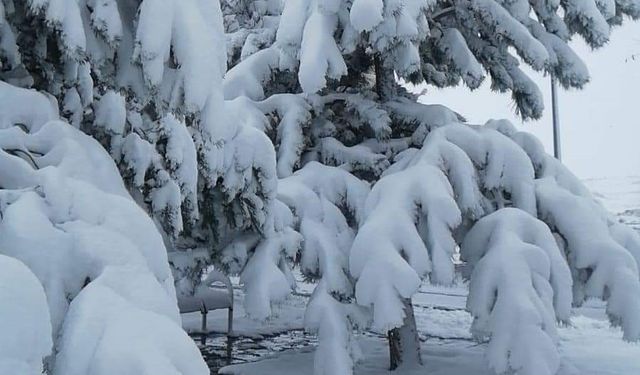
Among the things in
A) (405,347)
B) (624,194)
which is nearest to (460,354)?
(405,347)

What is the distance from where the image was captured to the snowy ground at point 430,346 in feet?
23.0

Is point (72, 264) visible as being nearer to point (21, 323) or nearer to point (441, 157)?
point (21, 323)

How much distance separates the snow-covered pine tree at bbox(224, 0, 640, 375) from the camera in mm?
4695

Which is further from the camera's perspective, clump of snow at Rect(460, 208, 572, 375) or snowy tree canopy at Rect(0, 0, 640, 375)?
clump of snow at Rect(460, 208, 572, 375)

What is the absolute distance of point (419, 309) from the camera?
40.1 ft

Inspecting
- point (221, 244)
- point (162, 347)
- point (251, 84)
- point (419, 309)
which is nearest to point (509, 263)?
point (221, 244)

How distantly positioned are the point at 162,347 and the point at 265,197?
2.91 m

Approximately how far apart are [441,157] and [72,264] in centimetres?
375

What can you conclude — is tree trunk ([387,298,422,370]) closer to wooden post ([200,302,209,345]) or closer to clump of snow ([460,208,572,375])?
clump of snow ([460,208,572,375])

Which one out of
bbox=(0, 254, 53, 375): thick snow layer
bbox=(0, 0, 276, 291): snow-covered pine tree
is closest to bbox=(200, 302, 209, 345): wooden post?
bbox=(0, 0, 276, 291): snow-covered pine tree

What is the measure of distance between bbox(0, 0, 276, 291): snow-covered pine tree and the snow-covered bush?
346 mm

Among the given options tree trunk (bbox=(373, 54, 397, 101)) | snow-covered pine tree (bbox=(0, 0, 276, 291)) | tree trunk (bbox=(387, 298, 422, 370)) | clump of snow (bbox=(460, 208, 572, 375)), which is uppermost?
tree trunk (bbox=(373, 54, 397, 101))

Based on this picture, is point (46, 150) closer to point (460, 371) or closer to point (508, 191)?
point (508, 191)

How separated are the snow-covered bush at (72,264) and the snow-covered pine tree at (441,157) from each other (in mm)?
2532
